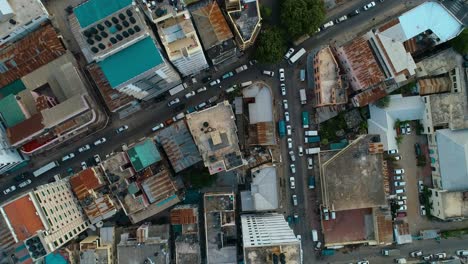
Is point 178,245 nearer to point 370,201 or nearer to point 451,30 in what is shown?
point 370,201

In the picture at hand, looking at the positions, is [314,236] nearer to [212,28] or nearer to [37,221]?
[212,28]

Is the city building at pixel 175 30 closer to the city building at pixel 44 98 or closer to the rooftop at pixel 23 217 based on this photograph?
the city building at pixel 44 98

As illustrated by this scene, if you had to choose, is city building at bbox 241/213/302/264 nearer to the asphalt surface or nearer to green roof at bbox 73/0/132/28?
the asphalt surface

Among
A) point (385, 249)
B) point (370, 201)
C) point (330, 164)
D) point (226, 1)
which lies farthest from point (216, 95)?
point (385, 249)

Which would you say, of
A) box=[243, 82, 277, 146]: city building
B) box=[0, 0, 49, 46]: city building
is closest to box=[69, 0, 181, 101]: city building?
box=[0, 0, 49, 46]: city building

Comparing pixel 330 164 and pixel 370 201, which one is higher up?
pixel 330 164

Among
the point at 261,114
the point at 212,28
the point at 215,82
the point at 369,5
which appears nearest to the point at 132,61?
the point at 212,28

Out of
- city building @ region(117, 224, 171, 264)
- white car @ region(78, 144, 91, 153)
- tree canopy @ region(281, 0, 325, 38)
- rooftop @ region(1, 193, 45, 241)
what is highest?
tree canopy @ region(281, 0, 325, 38)
